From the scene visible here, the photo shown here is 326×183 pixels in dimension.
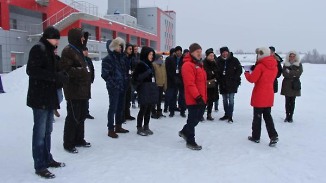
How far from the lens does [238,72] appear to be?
25.7 ft

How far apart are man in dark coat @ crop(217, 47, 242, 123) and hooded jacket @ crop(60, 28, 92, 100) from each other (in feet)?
13.4

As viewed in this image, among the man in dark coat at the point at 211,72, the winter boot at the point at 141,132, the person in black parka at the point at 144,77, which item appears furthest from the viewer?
the man in dark coat at the point at 211,72

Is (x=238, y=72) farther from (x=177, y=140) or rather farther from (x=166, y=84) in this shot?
(x=177, y=140)

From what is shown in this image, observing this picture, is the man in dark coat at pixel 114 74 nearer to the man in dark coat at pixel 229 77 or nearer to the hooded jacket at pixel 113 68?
the hooded jacket at pixel 113 68

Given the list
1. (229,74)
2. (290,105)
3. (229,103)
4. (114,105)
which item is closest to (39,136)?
(114,105)

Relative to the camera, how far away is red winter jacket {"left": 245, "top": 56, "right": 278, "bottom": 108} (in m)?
5.57

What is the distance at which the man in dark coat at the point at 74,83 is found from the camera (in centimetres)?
461

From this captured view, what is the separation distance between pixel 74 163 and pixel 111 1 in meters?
49.0

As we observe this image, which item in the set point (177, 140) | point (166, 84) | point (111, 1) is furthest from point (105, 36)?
point (177, 140)

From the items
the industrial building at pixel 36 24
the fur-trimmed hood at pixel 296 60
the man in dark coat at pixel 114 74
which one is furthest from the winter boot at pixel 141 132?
the industrial building at pixel 36 24

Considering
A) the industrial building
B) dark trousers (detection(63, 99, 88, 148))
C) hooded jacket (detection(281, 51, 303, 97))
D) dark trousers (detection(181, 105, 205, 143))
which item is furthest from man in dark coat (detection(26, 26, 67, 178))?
the industrial building

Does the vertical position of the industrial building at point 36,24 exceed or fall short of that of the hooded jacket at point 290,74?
it exceeds it

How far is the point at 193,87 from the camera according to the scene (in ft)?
17.0

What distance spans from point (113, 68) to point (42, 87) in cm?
213
